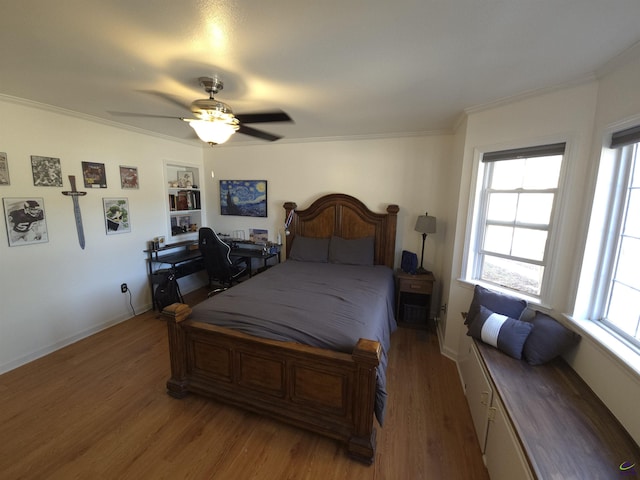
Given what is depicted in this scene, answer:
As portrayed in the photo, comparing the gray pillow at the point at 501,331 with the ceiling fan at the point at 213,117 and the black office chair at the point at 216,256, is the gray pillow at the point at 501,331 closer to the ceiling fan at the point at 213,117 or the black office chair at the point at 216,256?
the ceiling fan at the point at 213,117

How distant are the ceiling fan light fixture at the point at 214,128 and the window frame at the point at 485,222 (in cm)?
213

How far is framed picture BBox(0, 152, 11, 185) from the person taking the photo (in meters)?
2.26

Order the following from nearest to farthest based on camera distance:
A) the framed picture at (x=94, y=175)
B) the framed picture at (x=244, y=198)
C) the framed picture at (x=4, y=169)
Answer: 1. the framed picture at (x=4, y=169)
2. the framed picture at (x=94, y=175)
3. the framed picture at (x=244, y=198)

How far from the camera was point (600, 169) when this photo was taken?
5.40ft

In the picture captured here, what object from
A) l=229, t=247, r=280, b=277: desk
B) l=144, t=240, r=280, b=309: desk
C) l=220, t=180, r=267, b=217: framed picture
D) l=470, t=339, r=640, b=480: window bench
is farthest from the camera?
l=220, t=180, r=267, b=217: framed picture

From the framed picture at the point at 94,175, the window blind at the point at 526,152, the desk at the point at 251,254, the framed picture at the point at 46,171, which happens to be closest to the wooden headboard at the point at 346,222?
the desk at the point at 251,254

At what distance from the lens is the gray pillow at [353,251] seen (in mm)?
3422

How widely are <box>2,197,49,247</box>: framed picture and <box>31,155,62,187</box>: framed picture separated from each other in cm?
18

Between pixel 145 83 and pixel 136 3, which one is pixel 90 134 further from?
pixel 136 3

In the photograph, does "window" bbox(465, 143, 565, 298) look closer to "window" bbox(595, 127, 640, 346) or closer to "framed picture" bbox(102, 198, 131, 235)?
"window" bbox(595, 127, 640, 346)

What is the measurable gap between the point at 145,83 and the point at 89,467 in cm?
255

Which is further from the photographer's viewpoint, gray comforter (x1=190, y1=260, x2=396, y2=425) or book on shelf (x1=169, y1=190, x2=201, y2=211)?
book on shelf (x1=169, y1=190, x2=201, y2=211)

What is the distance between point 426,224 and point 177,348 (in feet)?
9.17

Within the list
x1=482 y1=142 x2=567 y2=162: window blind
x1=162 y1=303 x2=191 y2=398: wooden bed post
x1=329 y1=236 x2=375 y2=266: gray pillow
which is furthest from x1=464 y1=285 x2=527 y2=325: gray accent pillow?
x1=162 y1=303 x2=191 y2=398: wooden bed post
